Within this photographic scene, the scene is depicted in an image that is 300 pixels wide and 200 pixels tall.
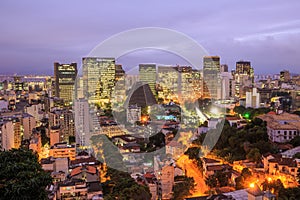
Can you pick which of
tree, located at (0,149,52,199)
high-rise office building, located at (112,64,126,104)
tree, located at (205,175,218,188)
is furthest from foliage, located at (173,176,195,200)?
high-rise office building, located at (112,64,126,104)

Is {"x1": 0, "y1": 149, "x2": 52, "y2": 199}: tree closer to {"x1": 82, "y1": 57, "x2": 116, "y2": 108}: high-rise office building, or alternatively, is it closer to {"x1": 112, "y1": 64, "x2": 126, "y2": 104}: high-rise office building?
{"x1": 112, "y1": 64, "x2": 126, "y2": 104}: high-rise office building

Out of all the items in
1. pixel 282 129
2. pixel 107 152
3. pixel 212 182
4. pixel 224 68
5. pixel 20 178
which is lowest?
pixel 212 182

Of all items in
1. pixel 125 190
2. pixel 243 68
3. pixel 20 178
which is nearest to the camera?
pixel 20 178

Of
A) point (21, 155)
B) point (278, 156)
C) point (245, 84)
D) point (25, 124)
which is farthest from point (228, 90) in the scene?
point (21, 155)

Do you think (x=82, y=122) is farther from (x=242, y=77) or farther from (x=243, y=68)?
(x=243, y=68)

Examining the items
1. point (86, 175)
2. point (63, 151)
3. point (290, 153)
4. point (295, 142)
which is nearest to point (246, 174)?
point (290, 153)

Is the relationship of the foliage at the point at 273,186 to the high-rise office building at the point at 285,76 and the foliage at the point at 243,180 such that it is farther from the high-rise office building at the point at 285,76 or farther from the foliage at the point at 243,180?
the high-rise office building at the point at 285,76

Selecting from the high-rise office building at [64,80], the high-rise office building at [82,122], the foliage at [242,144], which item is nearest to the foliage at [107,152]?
the high-rise office building at [82,122]
